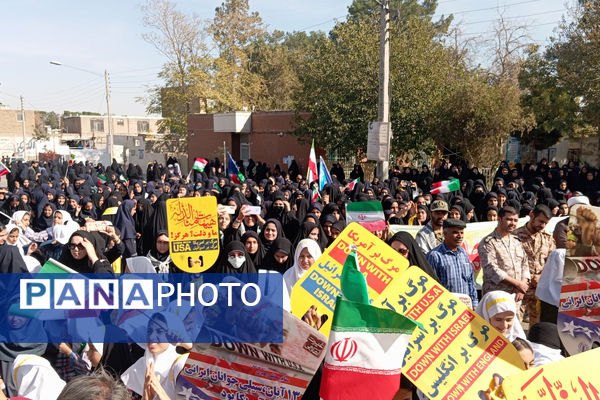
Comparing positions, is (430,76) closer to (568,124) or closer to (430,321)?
(568,124)

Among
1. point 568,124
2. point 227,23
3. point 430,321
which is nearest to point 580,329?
point 430,321

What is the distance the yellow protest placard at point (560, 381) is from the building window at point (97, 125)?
71824 millimetres

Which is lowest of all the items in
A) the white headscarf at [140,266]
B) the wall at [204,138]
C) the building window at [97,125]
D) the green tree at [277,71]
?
the white headscarf at [140,266]

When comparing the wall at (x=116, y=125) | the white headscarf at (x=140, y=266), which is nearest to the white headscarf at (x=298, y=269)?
the white headscarf at (x=140, y=266)

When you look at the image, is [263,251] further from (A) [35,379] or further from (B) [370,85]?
(B) [370,85]

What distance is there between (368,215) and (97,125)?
6850 centimetres

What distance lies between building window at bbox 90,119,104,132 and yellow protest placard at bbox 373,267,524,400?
70.9 metres

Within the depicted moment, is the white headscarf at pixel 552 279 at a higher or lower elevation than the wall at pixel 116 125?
lower

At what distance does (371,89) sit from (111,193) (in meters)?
11.6

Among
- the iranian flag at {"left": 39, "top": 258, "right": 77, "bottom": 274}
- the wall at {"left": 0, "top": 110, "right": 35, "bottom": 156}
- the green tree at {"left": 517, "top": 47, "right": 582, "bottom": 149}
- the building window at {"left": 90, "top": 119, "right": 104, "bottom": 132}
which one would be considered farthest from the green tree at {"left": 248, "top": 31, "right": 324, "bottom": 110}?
the iranian flag at {"left": 39, "top": 258, "right": 77, "bottom": 274}

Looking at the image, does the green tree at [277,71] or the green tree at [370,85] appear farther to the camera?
the green tree at [277,71]

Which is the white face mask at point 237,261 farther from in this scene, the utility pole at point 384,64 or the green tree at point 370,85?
the green tree at point 370,85

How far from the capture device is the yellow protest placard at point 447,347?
8.57 feet

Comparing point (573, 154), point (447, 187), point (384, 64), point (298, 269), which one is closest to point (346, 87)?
point (384, 64)
